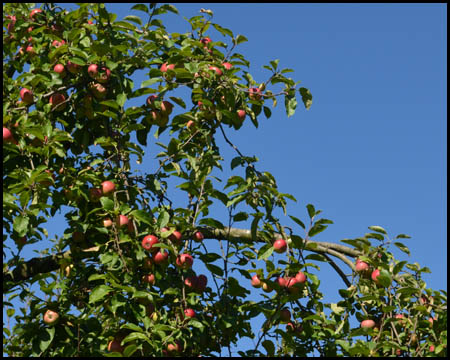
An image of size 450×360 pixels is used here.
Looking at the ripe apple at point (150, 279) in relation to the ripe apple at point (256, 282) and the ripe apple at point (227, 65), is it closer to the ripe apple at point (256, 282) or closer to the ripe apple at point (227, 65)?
the ripe apple at point (256, 282)

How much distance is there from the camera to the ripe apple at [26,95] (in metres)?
3.49

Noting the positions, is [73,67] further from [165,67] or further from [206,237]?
[206,237]

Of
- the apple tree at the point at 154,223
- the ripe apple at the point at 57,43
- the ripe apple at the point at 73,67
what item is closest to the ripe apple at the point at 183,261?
the apple tree at the point at 154,223

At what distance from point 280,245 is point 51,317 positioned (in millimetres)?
1259

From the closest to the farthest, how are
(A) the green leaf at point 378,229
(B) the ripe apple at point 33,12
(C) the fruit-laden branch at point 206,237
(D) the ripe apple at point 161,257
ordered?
(D) the ripe apple at point 161,257 → (A) the green leaf at point 378,229 → (C) the fruit-laden branch at point 206,237 → (B) the ripe apple at point 33,12

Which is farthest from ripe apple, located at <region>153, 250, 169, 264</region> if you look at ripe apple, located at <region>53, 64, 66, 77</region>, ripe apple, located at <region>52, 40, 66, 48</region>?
ripe apple, located at <region>52, 40, 66, 48</region>

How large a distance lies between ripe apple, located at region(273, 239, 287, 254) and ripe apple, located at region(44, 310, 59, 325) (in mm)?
1205

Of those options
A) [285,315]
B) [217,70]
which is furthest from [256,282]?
[217,70]

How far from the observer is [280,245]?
2961 mm

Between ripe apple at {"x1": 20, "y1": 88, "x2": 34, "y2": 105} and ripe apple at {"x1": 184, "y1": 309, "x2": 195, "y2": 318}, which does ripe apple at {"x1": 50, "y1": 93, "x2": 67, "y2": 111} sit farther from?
ripe apple at {"x1": 184, "y1": 309, "x2": 195, "y2": 318}

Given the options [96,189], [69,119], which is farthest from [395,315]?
[69,119]

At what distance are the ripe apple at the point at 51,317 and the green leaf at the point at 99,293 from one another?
31cm

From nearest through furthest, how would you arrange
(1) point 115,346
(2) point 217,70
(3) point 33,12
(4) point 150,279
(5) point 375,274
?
(1) point 115,346, (4) point 150,279, (5) point 375,274, (2) point 217,70, (3) point 33,12

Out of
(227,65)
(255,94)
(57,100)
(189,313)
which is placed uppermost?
(227,65)
